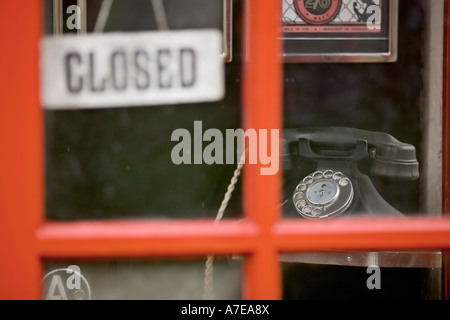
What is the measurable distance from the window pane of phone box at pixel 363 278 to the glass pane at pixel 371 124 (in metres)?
0.14

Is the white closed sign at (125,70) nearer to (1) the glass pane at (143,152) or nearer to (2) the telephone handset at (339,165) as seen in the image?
(1) the glass pane at (143,152)

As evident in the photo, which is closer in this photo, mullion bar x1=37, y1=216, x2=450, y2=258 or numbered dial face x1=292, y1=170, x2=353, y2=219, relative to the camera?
mullion bar x1=37, y1=216, x2=450, y2=258

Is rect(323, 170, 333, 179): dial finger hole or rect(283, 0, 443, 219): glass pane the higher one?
rect(283, 0, 443, 219): glass pane

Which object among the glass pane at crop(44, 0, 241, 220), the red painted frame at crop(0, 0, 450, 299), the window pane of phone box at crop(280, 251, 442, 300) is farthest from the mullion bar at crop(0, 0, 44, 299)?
the window pane of phone box at crop(280, 251, 442, 300)

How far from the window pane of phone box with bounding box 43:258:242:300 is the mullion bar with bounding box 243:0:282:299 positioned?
0.25 feet

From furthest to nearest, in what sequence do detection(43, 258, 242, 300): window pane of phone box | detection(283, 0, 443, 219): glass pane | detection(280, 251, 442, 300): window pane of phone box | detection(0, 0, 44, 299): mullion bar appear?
detection(283, 0, 443, 219): glass pane, detection(280, 251, 442, 300): window pane of phone box, detection(43, 258, 242, 300): window pane of phone box, detection(0, 0, 44, 299): mullion bar

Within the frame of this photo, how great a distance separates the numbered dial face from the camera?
4.07 feet

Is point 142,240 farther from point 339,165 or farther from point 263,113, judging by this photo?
point 339,165

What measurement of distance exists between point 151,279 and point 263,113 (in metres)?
0.29

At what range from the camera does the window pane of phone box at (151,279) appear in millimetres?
797

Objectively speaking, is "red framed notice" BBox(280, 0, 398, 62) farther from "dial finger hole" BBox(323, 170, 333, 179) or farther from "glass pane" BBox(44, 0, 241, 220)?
"dial finger hole" BBox(323, 170, 333, 179)

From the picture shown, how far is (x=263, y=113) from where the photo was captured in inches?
28.2

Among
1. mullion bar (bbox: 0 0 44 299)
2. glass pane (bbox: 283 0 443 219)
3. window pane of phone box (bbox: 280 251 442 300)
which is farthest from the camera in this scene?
glass pane (bbox: 283 0 443 219)
